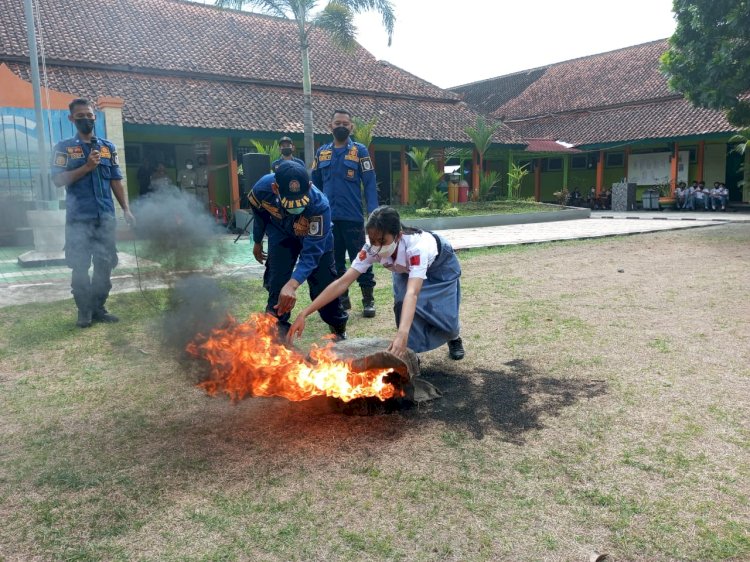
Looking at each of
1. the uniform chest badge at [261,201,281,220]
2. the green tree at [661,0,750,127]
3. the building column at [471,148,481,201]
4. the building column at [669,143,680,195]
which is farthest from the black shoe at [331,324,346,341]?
the building column at [669,143,680,195]

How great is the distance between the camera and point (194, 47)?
19.5 metres

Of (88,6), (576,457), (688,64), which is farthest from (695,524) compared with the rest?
(88,6)

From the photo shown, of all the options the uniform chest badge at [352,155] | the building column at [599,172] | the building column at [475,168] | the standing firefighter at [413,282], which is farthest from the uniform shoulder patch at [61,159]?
the building column at [599,172]

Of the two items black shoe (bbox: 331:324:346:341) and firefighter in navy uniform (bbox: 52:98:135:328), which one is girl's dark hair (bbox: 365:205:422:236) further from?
firefighter in navy uniform (bbox: 52:98:135:328)

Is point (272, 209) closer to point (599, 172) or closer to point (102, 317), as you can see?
point (102, 317)

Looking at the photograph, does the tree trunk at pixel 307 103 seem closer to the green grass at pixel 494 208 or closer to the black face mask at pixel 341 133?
the green grass at pixel 494 208

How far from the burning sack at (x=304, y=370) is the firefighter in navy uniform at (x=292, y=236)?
0.34 metres

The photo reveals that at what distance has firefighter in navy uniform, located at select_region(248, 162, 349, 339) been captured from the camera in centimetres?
384

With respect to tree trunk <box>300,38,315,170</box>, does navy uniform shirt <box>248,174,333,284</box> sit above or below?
below

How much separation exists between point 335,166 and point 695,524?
443cm

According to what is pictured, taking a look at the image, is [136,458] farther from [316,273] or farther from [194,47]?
[194,47]

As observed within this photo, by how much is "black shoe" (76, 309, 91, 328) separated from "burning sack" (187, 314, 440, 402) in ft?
7.36

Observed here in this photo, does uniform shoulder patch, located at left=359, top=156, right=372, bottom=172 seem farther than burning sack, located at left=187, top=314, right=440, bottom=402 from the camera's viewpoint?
Yes

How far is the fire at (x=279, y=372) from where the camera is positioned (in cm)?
326
